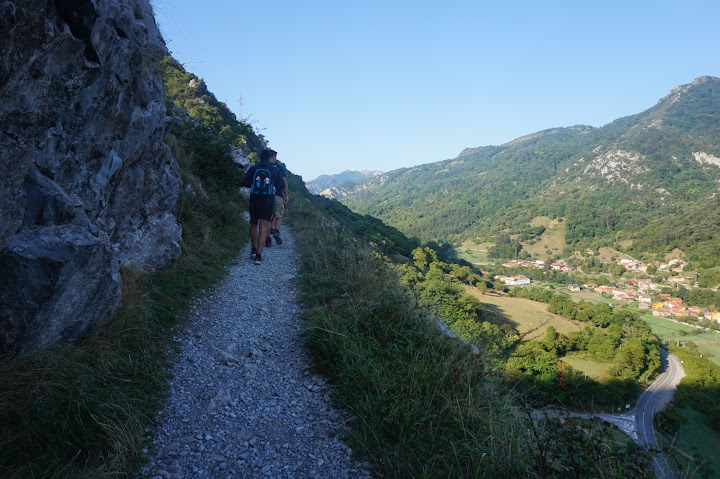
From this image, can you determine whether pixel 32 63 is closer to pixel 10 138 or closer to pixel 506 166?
pixel 10 138

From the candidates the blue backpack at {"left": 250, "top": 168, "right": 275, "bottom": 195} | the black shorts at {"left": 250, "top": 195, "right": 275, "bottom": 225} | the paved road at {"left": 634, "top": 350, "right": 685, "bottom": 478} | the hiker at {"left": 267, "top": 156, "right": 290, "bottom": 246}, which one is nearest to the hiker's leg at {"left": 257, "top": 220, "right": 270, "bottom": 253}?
the black shorts at {"left": 250, "top": 195, "right": 275, "bottom": 225}

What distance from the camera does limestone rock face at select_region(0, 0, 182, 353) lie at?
2.80 m

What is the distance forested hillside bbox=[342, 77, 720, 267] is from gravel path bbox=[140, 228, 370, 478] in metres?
44.9

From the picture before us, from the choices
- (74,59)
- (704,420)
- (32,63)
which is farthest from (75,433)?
(704,420)

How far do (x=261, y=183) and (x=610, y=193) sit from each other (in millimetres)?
114916

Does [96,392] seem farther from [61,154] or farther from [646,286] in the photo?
[646,286]

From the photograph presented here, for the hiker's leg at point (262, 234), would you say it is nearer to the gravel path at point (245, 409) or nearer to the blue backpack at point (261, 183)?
the blue backpack at point (261, 183)

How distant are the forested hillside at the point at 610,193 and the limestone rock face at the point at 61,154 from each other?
150ft

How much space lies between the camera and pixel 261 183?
813 centimetres

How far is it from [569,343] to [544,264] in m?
49.3

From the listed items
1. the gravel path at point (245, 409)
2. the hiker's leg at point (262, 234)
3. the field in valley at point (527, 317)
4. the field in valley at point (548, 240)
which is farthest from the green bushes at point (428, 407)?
the field in valley at point (548, 240)

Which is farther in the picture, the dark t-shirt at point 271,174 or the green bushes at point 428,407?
the dark t-shirt at point 271,174

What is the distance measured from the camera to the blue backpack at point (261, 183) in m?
8.13

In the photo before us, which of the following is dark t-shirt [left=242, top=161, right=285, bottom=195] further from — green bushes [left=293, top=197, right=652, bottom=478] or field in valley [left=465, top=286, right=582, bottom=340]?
field in valley [left=465, top=286, right=582, bottom=340]
